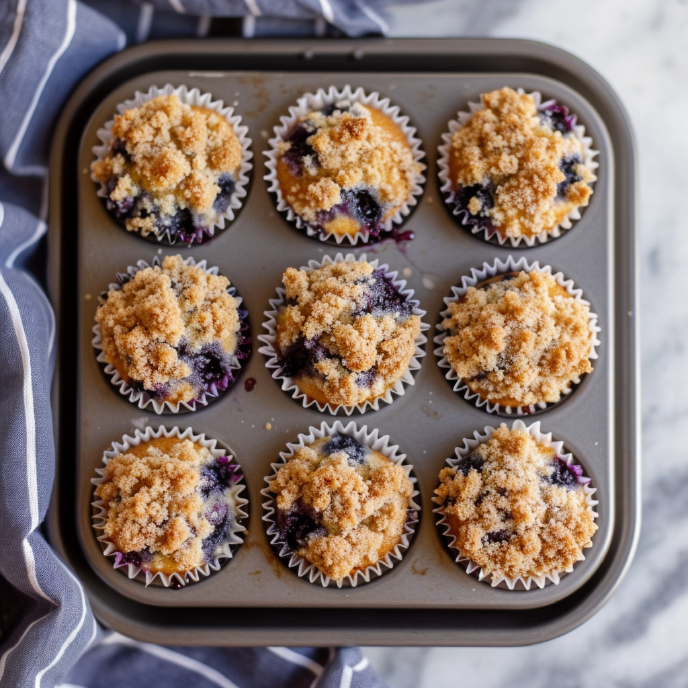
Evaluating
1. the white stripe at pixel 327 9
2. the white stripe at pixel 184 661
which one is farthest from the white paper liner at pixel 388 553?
the white stripe at pixel 327 9

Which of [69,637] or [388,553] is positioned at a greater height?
[388,553]

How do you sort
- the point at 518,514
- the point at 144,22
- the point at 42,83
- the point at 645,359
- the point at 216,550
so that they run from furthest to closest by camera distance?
the point at 645,359 → the point at 144,22 → the point at 42,83 → the point at 216,550 → the point at 518,514

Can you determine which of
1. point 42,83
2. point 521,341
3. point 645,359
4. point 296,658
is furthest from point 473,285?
point 42,83

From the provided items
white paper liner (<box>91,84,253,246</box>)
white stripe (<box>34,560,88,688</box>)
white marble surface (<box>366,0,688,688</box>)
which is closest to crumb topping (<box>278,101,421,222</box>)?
white paper liner (<box>91,84,253,246</box>)

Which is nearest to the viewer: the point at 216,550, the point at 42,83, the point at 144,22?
the point at 216,550

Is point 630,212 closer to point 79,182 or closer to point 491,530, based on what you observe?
point 491,530

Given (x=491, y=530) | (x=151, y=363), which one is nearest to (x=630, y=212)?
(x=491, y=530)

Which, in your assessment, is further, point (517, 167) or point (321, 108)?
point (321, 108)

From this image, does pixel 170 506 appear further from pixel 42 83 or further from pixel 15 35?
pixel 15 35
